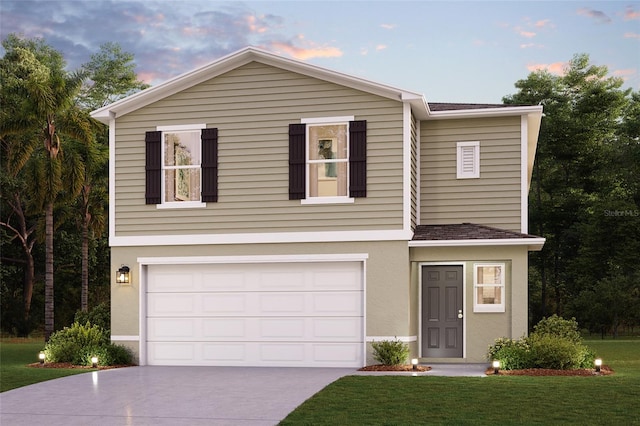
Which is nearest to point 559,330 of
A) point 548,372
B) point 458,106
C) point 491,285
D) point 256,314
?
point 491,285

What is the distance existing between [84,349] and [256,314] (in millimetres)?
3775

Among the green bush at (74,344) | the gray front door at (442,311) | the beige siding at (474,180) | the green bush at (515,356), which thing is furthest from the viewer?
the beige siding at (474,180)

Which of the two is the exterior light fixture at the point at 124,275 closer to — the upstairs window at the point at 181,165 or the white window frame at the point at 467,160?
the upstairs window at the point at 181,165

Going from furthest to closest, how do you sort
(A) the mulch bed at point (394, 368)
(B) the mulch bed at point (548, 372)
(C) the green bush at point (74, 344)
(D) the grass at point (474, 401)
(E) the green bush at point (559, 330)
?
1. (C) the green bush at point (74, 344)
2. (E) the green bush at point (559, 330)
3. (A) the mulch bed at point (394, 368)
4. (B) the mulch bed at point (548, 372)
5. (D) the grass at point (474, 401)

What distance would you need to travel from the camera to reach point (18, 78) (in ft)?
128

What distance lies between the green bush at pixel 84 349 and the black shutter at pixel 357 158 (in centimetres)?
618

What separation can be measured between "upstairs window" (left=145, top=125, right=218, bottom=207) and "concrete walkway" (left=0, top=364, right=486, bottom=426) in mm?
3935

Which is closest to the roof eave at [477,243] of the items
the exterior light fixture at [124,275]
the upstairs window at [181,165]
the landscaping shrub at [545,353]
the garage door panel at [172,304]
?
the landscaping shrub at [545,353]

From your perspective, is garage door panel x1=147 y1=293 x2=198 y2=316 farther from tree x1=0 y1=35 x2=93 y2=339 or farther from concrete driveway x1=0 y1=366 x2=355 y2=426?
tree x1=0 y1=35 x2=93 y2=339

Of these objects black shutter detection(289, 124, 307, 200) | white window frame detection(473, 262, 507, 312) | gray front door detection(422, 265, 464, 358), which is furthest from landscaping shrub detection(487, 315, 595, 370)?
black shutter detection(289, 124, 307, 200)

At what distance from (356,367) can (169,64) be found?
21.6 meters

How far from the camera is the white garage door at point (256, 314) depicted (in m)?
17.8

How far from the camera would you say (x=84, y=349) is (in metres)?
18.1

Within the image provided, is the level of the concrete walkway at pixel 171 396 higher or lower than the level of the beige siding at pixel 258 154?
lower
